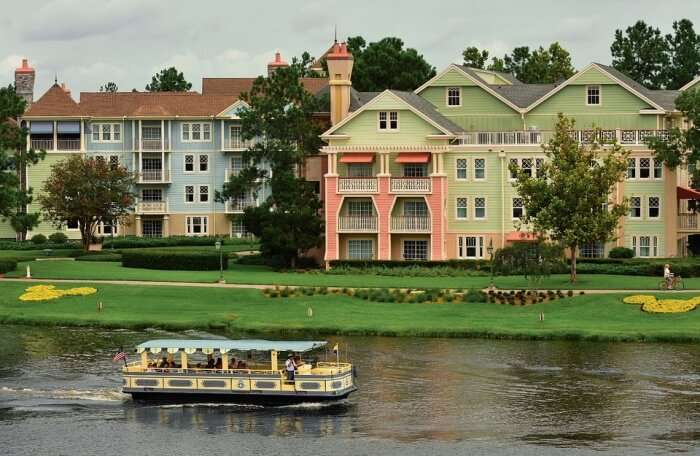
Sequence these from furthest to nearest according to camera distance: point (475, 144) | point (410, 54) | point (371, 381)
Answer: point (410, 54) → point (475, 144) → point (371, 381)

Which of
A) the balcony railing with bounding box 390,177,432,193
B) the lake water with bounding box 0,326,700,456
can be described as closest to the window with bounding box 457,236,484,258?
the balcony railing with bounding box 390,177,432,193

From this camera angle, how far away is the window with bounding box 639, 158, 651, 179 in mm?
109938

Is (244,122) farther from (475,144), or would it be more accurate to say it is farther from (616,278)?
(616,278)

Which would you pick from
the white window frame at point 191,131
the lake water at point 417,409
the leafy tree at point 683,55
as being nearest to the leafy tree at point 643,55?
the leafy tree at point 683,55

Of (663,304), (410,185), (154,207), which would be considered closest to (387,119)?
(410,185)

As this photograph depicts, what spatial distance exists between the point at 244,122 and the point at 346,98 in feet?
25.9

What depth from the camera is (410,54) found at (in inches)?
6038

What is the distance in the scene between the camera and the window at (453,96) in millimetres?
119562

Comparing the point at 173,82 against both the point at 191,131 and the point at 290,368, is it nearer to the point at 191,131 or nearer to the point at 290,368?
the point at 191,131

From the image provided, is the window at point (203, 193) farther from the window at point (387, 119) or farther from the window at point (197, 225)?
the window at point (387, 119)

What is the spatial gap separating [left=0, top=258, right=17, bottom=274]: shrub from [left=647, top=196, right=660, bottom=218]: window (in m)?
45.1

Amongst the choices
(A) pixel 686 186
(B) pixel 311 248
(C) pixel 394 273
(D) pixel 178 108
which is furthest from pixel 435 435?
(D) pixel 178 108

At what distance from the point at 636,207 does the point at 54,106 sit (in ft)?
184

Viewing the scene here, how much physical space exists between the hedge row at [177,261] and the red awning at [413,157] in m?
14.9
